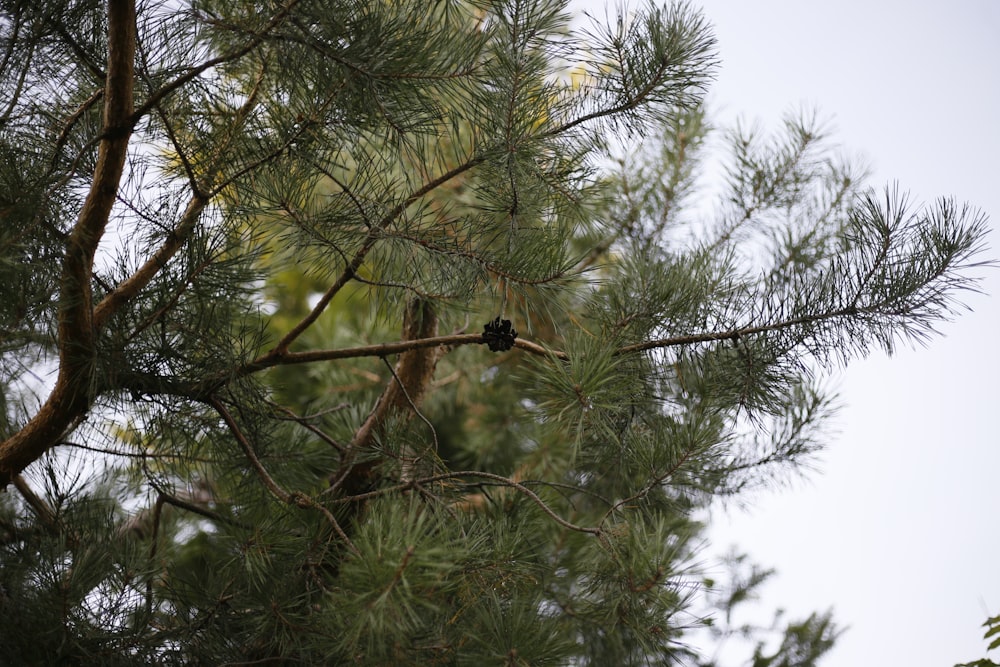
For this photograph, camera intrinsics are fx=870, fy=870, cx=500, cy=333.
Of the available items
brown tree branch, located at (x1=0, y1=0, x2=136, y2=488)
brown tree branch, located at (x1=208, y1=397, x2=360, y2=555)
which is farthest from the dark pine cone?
brown tree branch, located at (x1=0, y1=0, x2=136, y2=488)

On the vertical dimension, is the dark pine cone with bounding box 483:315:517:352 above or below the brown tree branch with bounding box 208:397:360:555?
above

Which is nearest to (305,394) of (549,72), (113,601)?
(113,601)

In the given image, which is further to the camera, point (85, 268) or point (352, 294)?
point (352, 294)

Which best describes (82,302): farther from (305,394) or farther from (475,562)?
(305,394)

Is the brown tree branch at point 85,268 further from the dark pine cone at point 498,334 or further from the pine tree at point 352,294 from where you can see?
the dark pine cone at point 498,334

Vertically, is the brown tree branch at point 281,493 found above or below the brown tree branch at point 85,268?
below

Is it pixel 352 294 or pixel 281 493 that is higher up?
pixel 352 294

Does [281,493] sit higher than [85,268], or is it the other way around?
[85,268]

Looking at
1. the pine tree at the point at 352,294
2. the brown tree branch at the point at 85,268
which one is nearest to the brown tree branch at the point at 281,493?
the pine tree at the point at 352,294

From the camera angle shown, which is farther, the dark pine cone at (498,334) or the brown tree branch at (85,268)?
the dark pine cone at (498,334)

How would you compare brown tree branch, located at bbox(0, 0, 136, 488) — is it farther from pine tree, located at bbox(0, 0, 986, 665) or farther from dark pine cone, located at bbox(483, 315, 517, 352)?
dark pine cone, located at bbox(483, 315, 517, 352)

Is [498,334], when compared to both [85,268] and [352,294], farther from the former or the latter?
[85,268]

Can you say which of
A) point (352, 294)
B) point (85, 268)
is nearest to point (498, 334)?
point (352, 294)

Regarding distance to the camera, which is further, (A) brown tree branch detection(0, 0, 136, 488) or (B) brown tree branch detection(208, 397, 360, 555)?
(B) brown tree branch detection(208, 397, 360, 555)
